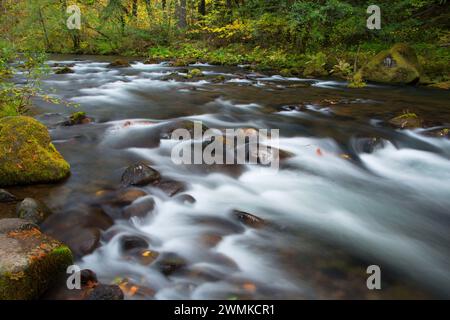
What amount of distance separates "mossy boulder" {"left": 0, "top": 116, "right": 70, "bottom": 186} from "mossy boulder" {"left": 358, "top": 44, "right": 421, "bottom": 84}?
10.4 meters

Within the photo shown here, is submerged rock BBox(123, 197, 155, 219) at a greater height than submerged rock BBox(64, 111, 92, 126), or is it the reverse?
submerged rock BBox(64, 111, 92, 126)

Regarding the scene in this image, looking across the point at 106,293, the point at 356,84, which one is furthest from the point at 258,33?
the point at 106,293

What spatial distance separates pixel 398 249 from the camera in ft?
11.2

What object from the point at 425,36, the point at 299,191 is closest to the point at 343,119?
the point at 299,191

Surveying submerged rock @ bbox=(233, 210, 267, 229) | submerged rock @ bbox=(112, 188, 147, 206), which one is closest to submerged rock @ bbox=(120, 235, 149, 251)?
submerged rock @ bbox=(112, 188, 147, 206)

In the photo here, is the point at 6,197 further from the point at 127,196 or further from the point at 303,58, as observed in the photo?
the point at 303,58

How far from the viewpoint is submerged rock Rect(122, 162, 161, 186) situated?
4148 millimetres

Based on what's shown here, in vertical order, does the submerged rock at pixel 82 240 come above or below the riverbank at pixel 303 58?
below

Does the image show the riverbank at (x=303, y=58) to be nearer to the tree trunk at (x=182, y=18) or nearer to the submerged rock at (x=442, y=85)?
the submerged rock at (x=442, y=85)

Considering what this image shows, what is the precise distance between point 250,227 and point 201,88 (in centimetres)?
791

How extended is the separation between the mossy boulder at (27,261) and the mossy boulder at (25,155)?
122 centimetres

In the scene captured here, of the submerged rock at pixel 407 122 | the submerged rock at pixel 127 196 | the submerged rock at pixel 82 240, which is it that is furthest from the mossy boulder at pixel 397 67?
the submerged rock at pixel 82 240

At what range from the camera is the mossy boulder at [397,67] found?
1100cm

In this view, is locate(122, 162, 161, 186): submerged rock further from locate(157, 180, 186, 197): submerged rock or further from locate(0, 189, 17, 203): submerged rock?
locate(0, 189, 17, 203): submerged rock
